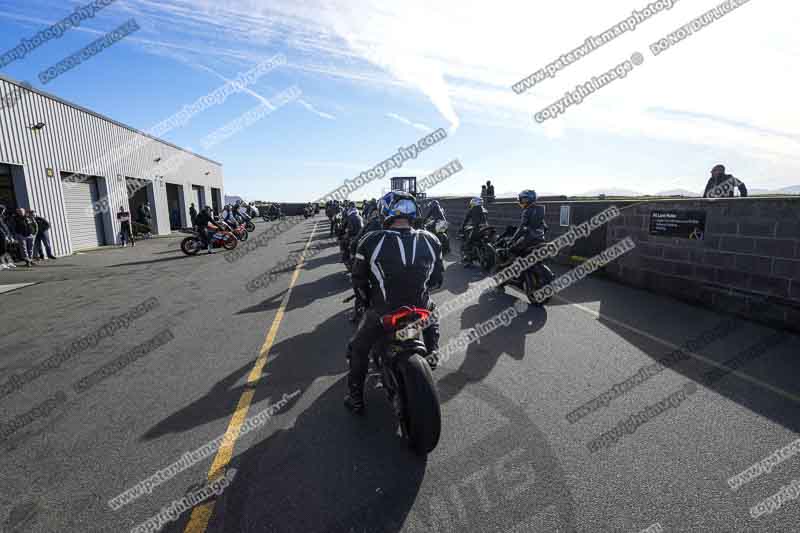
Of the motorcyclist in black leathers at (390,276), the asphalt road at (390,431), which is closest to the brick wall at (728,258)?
the asphalt road at (390,431)

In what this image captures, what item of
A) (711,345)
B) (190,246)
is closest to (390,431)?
(711,345)

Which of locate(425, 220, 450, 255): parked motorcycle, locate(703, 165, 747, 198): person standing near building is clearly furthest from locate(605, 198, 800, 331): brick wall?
locate(425, 220, 450, 255): parked motorcycle

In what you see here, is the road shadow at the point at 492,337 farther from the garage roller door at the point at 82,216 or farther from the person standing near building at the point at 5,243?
the garage roller door at the point at 82,216

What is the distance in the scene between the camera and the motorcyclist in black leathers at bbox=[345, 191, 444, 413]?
3.26 meters

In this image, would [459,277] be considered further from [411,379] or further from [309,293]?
[411,379]

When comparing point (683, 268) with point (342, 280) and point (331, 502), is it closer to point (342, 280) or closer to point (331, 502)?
point (342, 280)

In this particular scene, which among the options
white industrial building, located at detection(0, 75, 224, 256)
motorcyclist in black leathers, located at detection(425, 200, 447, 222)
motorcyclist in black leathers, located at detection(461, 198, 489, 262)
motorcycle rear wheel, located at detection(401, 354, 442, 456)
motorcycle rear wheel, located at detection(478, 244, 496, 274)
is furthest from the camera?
white industrial building, located at detection(0, 75, 224, 256)

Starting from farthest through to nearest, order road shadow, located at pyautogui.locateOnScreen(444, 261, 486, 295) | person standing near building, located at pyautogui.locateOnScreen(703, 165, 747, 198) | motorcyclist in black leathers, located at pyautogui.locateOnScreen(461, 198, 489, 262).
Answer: motorcyclist in black leathers, located at pyautogui.locateOnScreen(461, 198, 489, 262)
person standing near building, located at pyautogui.locateOnScreen(703, 165, 747, 198)
road shadow, located at pyautogui.locateOnScreen(444, 261, 486, 295)

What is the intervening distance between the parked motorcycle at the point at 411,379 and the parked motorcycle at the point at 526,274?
14.8ft

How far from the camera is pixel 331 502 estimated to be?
250cm

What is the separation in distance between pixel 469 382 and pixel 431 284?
1235 mm

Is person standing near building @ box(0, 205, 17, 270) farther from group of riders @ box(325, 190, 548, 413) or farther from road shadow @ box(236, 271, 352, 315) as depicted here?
group of riders @ box(325, 190, 548, 413)

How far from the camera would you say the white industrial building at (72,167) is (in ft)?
46.9

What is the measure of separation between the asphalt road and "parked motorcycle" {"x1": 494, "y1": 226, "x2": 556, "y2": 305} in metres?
0.81
